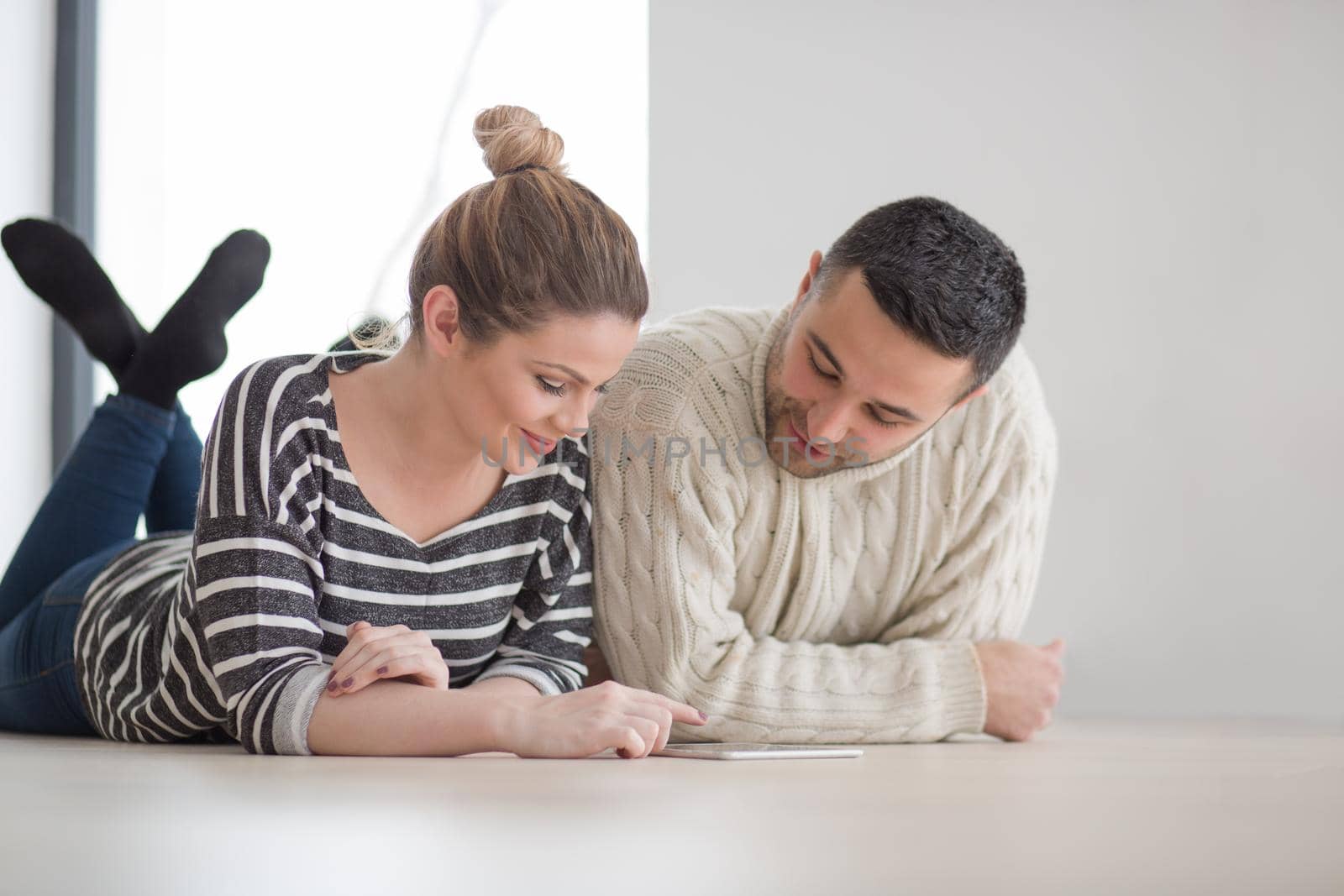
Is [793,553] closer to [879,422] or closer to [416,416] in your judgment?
[879,422]

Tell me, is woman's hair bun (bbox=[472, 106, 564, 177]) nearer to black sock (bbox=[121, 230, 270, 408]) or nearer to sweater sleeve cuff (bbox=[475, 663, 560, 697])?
sweater sleeve cuff (bbox=[475, 663, 560, 697])

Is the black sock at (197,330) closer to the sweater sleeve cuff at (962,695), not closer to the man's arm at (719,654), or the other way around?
the man's arm at (719,654)

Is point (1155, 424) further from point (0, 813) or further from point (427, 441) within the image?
point (0, 813)

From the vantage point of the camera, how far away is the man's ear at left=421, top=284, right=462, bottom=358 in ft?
4.13

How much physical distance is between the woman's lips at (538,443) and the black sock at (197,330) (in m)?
0.75

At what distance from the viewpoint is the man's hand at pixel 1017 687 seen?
1.51 m

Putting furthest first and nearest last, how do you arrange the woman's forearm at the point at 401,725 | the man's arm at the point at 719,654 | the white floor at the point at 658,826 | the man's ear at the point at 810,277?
the man's ear at the point at 810,277 → the man's arm at the point at 719,654 → the woman's forearm at the point at 401,725 → the white floor at the point at 658,826

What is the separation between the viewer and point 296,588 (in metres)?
1.18

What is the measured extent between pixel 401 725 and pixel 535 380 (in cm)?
36

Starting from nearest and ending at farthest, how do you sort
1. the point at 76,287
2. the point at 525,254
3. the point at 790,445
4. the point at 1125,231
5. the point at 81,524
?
1. the point at 525,254
2. the point at 790,445
3. the point at 81,524
4. the point at 76,287
5. the point at 1125,231

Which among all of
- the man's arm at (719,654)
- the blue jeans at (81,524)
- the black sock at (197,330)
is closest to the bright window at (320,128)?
the black sock at (197,330)

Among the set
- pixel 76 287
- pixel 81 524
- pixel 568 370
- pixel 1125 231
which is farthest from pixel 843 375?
pixel 1125 231

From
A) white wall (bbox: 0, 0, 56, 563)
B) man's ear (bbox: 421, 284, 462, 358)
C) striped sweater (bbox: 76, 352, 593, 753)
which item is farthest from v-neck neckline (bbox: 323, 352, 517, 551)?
white wall (bbox: 0, 0, 56, 563)

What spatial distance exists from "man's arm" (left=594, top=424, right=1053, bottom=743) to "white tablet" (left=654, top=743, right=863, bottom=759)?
13 cm
